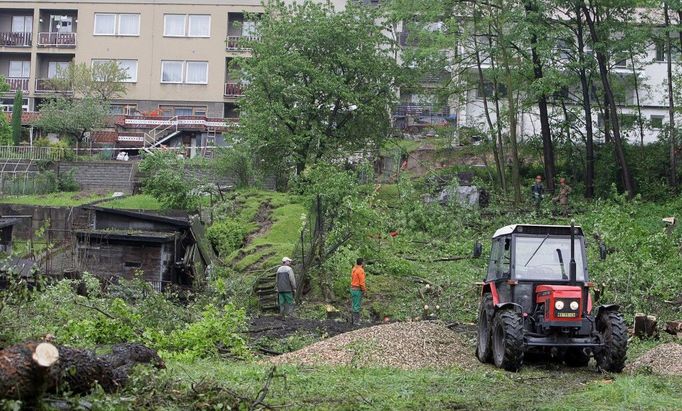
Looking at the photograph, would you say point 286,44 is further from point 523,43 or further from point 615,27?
point 615,27

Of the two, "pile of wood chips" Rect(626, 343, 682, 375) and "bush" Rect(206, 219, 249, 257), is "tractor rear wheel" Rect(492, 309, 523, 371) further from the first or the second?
"bush" Rect(206, 219, 249, 257)

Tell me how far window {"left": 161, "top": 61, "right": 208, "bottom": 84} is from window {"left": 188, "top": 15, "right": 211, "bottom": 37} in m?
1.67

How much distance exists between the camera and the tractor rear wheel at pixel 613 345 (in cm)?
1499

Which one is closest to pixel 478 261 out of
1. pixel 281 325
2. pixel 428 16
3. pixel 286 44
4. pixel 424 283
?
pixel 424 283

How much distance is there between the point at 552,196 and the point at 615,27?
6790mm

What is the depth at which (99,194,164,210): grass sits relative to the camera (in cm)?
4159

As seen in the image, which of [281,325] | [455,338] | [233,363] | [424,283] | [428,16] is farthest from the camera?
[428,16]

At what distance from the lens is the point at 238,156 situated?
40312 mm

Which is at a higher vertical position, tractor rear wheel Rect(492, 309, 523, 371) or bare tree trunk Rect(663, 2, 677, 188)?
bare tree trunk Rect(663, 2, 677, 188)

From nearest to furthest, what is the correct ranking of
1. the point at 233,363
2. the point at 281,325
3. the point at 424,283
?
the point at 233,363, the point at 281,325, the point at 424,283

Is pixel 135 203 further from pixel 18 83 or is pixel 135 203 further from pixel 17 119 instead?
pixel 18 83

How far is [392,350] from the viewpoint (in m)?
16.7

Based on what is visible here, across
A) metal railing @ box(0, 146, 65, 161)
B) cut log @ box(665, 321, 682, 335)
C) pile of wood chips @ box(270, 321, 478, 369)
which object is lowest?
pile of wood chips @ box(270, 321, 478, 369)

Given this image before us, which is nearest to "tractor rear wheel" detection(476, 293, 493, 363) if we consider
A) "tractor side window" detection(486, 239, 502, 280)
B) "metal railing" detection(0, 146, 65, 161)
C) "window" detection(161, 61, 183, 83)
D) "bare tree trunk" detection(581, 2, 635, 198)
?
"tractor side window" detection(486, 239, 502, 280)
